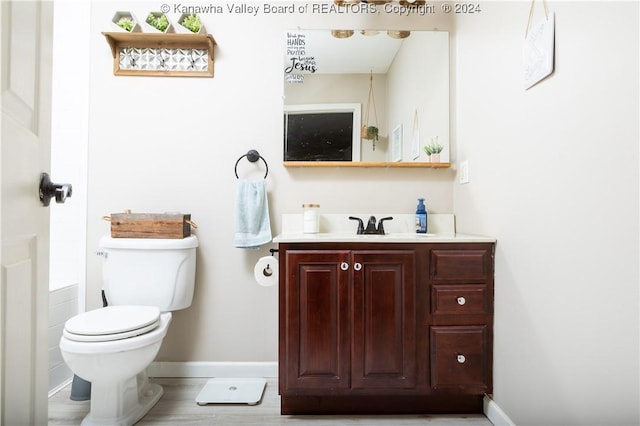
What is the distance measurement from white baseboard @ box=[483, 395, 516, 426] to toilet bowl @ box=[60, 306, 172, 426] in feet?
4.98

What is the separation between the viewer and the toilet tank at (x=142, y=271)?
172 centimetres

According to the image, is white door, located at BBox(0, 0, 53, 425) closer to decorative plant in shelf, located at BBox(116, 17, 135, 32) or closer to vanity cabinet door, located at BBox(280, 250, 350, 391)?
vanity cabinet door, located at BBox(280, 250, 350, 391)

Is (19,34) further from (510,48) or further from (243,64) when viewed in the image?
(510,48)

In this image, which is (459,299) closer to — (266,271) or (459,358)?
(459,358)

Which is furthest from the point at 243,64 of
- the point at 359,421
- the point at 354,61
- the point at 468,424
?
the point at 468,424

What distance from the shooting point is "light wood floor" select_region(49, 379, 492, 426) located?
4.90ft

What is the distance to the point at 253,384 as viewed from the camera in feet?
5.99

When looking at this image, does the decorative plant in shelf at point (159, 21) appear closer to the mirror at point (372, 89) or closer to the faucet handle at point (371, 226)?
the mirror at point (372, 89)

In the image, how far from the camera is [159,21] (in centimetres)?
189

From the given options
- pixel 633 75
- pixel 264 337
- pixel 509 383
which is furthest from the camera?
pixel 264 337

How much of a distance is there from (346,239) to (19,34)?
119 cm

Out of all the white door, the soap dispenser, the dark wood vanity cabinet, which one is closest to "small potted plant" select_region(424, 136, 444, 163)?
the soap dispenser

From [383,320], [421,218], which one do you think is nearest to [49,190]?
[383,320]

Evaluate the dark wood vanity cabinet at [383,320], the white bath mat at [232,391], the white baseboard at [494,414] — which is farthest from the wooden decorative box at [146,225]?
the white baseboard at [494,414]
